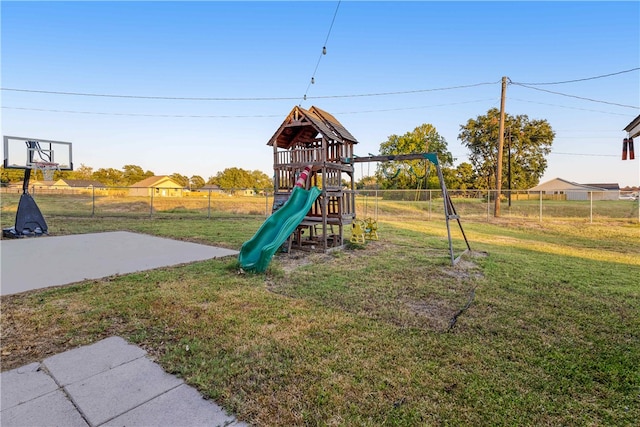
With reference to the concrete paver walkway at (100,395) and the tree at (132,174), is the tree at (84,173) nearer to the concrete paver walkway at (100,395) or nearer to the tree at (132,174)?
the tree at (132,174)

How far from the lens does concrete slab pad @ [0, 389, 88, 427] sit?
5.24ft

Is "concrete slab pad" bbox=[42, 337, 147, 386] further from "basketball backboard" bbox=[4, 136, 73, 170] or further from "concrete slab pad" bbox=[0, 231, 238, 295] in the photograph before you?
"basketball backboard" bbox=[4, 136, 73, 170]

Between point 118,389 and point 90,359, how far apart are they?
57cm

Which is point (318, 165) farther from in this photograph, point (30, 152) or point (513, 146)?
point (513, 146)

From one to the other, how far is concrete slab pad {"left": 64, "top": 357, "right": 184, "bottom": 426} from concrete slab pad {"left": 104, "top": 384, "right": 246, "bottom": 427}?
0.07 m

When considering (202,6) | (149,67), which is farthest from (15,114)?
(202,6)

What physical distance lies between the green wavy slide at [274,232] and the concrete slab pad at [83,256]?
1.15 metres

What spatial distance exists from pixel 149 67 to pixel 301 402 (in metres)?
16.1

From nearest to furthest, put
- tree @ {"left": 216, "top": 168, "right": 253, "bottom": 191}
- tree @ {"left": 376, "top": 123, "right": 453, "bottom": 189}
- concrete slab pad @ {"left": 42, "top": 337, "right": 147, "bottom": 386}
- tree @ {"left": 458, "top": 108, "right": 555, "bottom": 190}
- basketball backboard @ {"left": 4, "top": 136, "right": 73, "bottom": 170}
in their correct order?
concrete slab pad @ {"left": 42, "top": 337, "right": 147, "bottom": 386}
basketball backboard @ {"left": 4, "top": 136, "right": 73, "bottom": 170}
tree @ {"left": 376, "top": 123, "right": 453, "bottom": 189}
tree @ {"left": 458, "top": 108, "right": 555, "bottom": 190}
tree @ {"left": 216, "top": 168, "right": 253, "bottom": 191}

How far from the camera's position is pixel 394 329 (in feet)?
9.04

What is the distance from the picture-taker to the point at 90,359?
2256mm

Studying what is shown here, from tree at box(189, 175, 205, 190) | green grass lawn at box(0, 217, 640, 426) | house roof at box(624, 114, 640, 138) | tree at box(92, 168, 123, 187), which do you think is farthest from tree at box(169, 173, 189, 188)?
house roof at box(624, 114, 640, 138)

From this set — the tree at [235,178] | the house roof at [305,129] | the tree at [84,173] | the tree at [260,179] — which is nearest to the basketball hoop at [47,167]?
the house roof at [305,129]

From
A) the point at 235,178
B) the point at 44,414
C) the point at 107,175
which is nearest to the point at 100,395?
the point at 44,414
